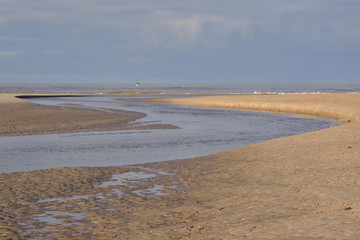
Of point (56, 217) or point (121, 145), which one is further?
point (121, 145)

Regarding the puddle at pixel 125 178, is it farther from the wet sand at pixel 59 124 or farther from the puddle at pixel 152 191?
the wet sand at pixel 59 124

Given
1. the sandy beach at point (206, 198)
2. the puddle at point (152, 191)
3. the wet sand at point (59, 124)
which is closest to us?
the sandy beach at point (206, 198)

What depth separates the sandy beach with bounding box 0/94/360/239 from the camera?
24.9ft

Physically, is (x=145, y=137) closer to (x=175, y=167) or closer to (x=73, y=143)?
(x=73, y=143)

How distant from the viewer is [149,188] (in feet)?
37.6

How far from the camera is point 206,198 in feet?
34.1

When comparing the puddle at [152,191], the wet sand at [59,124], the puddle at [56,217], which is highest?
the wet sand at [59,124]

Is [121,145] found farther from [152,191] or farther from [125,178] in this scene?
[152,191]

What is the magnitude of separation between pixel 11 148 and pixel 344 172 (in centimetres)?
1315

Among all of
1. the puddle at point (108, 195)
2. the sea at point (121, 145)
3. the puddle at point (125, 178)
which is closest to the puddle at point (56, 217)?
the puddle at point (108, 195)

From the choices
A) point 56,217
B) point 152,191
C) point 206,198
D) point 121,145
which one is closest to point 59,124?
point 121,145

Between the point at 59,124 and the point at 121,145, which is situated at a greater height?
the point at 59,124

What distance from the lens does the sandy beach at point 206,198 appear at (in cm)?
759

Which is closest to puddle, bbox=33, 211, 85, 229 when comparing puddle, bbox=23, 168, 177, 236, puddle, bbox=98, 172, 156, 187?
puddle, bbox=23, 168, 177, 236
